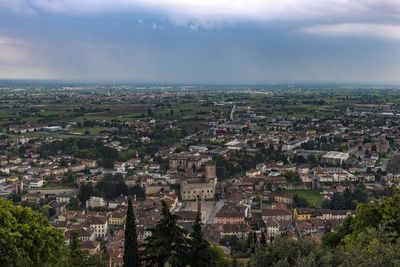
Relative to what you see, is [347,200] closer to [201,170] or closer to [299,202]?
[299,202]

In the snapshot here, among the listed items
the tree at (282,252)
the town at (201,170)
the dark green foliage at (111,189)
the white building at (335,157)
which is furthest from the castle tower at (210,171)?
the tree at (282,252)

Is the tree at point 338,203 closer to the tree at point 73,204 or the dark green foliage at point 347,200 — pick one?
the dark green foliage at point 347,200

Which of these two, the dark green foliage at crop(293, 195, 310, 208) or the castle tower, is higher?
the castle tower

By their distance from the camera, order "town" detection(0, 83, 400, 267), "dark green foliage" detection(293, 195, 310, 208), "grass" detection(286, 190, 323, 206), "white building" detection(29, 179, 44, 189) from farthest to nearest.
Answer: "white building" detection(29, 179, 44, 189) < "grass" detection(286, 190, 323, 206) < "dark green foliage" detection(293, 195, 310, 208) < "town" detection(0, 83, 400, 267)

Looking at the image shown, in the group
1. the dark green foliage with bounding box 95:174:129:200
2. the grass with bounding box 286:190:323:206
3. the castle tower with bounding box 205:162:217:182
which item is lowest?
the grass with bounding box 286:190:323:206

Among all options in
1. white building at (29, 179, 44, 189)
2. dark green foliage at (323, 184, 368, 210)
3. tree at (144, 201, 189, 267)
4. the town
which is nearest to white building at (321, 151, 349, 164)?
the town

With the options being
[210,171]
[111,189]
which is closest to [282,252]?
[111,189]

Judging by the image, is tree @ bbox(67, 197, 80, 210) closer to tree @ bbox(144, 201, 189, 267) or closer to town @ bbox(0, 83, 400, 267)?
town @ bbox(0, 83, 400, 267)
